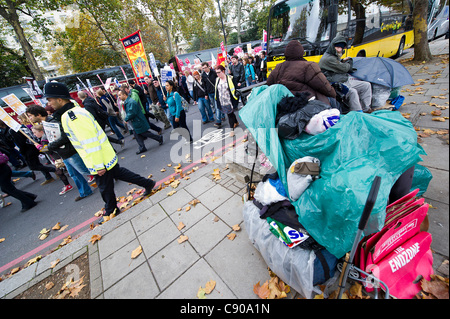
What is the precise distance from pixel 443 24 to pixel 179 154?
1934 cm

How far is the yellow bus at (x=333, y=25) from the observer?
5.88m

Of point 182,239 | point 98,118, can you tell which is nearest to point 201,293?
point 182,239

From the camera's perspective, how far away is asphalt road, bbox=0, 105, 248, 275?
11.8ft

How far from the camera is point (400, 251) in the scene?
1.63 metres

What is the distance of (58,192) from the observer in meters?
5.31

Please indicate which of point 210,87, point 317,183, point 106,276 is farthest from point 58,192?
point 317,183

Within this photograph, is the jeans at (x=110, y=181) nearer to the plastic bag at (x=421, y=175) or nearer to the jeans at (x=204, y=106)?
the plastic bag at (x=421, y=175)

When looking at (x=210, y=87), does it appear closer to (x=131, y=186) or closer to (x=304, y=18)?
(x=304, y=18)

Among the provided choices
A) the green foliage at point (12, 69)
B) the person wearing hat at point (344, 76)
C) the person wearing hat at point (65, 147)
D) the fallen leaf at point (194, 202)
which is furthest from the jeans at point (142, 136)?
the green foliage at point (12, 69)

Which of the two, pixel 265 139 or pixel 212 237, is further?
pixel 212 237

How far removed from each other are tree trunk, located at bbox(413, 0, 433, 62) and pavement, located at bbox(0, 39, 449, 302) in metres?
5.63

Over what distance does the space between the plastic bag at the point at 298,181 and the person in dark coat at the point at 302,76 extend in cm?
160

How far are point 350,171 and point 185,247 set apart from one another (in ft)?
6.95

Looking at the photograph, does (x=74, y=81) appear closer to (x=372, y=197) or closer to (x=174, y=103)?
(x=174, y=103)
